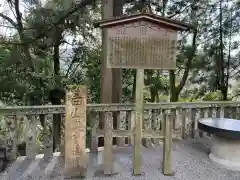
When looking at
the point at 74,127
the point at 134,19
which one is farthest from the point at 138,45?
the point at 74,127

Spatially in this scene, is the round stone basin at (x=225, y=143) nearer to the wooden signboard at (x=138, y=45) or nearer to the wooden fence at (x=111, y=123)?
the wooden fence at (x=111, y=123)

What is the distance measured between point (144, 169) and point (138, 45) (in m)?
1.51

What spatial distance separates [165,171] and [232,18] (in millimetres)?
4261

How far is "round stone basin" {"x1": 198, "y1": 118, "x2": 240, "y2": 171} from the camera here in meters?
3.42

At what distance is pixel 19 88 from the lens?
19.8 feet

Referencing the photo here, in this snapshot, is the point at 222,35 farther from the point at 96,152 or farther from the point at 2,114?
the point at 2,114

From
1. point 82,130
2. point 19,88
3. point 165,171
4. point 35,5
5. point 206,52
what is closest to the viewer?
point 82,130

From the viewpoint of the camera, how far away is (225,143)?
360 centimetres

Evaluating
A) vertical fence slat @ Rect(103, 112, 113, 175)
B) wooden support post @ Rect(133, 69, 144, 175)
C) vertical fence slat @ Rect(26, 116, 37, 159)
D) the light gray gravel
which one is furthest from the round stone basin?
vertical fence slat @ Rect(26, 116, 37, 159)

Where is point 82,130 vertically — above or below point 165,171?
above

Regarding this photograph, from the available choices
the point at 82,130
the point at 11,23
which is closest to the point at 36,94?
the point at 11,23

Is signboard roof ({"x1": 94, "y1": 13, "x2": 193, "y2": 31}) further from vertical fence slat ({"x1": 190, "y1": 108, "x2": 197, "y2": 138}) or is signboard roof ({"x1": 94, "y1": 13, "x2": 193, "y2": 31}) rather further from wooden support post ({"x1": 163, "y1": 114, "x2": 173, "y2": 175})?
vertical fence slat ({"x1": 190, "y1": 108, "x2": 197, "y2": 138})

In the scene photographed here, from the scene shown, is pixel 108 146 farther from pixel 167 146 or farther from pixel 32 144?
pixel 32 144

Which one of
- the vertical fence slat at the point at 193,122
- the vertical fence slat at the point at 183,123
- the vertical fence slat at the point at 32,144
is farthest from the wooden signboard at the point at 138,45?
the vertical fence slat at the point at 193,122
